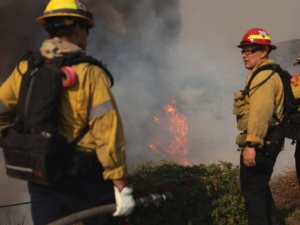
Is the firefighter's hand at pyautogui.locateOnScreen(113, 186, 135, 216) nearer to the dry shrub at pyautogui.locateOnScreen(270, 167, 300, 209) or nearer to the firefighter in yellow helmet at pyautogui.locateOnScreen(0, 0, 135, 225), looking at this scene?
the firefighter in yellow helmet at pyautogui.locateOnScreen(0, 0, 135, 225)

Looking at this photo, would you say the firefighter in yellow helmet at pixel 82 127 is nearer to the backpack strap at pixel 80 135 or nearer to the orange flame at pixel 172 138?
the backpack strap at pixel 80 135

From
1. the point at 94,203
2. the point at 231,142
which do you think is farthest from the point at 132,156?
the point at 94,203

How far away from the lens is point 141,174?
402 centimetres

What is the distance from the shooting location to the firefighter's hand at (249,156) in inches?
134

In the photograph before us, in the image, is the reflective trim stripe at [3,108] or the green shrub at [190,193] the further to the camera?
the green shrub at [190,193]

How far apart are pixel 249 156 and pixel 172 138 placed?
7853mm

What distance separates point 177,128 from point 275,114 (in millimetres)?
8113


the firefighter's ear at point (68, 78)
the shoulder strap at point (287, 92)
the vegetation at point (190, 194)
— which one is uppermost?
the firefighter's ear at point (68, 78)

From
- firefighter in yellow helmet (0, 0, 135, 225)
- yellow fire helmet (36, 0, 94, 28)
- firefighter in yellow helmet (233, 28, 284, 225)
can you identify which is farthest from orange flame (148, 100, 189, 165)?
yellow fire helmet (36, 0, 94, 28)

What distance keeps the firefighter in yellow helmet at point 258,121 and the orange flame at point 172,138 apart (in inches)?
274

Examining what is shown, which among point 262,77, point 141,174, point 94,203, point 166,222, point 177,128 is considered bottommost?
point 177,128

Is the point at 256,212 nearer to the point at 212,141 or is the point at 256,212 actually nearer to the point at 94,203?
the point at 94,203

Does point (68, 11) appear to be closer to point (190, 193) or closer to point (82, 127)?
point (82, 127)

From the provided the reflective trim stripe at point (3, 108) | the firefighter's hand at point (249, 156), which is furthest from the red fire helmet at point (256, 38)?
the reflective trim stripe at point (3, 108)
